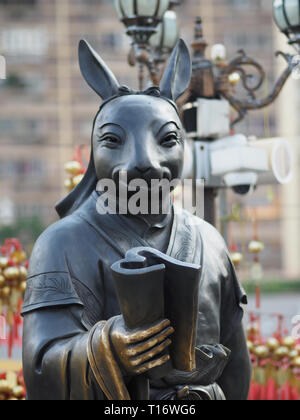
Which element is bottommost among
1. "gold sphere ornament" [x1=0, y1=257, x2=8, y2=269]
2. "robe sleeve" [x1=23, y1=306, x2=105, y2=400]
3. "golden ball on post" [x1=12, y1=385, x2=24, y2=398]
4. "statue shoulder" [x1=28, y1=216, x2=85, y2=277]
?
"golden ball on post" [x1=12, y1=385, x2=24, y2=398]

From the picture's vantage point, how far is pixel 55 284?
2.80 metres

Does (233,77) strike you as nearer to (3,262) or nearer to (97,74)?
(3,262)

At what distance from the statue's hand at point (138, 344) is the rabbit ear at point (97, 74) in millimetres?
940

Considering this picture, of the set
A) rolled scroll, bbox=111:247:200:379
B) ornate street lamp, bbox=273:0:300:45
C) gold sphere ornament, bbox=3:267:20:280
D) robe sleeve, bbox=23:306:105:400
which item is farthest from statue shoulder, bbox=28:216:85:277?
ornate street lamp, bbox=273:0:300:45

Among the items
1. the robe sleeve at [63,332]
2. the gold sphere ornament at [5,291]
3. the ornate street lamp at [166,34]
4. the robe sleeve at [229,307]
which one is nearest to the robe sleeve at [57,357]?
the robe sleeve at [63,332]

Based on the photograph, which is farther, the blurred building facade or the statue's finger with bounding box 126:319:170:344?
the blurred building facade

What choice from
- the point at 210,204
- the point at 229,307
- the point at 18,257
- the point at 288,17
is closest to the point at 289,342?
the point at 210,204

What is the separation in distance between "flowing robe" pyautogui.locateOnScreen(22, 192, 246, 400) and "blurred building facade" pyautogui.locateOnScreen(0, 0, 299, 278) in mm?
33248

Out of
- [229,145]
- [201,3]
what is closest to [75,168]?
[229,145]

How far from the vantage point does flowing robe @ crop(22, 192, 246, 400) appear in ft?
8.79

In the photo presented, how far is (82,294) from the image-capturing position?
111 inches

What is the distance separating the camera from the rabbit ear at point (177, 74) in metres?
3.12

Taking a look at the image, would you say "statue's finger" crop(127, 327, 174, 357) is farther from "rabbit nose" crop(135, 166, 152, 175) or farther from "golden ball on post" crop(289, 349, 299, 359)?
"golden ball on post" crop(289, 349, 299, 359)

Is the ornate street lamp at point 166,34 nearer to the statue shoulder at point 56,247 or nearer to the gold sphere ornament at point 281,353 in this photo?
the gold sphere ornament at point 281,353
